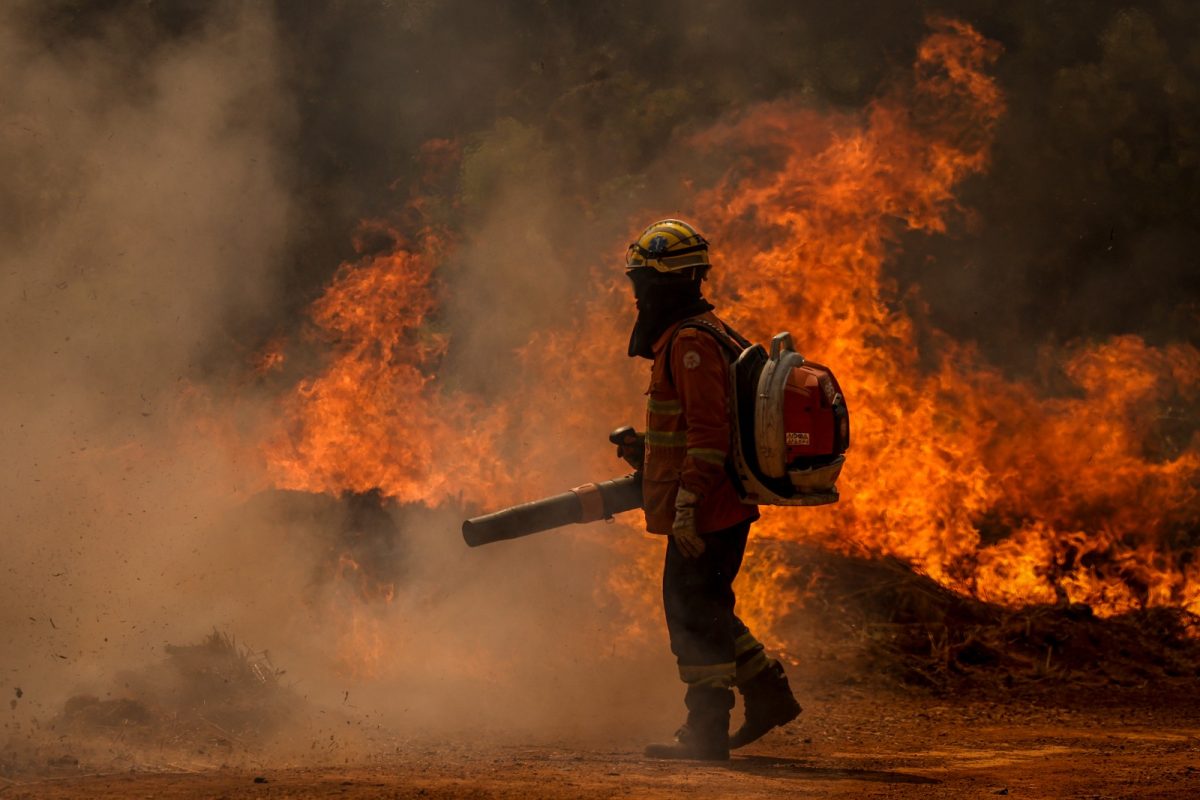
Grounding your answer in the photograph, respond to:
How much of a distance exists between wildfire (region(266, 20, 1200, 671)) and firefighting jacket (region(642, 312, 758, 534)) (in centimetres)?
276

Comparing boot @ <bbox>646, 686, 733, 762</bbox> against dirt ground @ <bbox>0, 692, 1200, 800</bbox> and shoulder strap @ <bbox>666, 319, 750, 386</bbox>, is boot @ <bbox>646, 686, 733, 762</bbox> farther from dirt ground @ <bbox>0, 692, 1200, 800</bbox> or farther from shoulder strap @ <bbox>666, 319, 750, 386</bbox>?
shoulder strap @ <bbox>666, 319, 750, 386</bbox>

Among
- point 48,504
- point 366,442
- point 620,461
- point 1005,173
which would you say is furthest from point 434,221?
point 1005,173

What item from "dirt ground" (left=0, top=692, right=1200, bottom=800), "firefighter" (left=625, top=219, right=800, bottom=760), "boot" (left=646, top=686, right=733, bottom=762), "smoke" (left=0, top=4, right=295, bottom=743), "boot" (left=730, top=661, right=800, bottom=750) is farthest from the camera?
"smoke" (left=0, top=4, right=295, bottom=743)

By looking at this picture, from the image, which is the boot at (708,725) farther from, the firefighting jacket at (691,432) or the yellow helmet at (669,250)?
the yellow helmet at (669,250)

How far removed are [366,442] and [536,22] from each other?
5288 millimetres

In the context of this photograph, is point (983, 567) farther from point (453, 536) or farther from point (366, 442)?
point (366, 442)

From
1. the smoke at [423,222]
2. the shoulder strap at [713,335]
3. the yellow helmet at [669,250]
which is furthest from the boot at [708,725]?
the yellow helmet at [669,250]

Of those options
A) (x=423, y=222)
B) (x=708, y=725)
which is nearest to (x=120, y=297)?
(x=423, y=222)

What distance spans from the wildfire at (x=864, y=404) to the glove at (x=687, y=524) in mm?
2901

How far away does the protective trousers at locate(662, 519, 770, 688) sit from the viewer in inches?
249

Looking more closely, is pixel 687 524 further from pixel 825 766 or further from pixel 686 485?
pixel 825 766

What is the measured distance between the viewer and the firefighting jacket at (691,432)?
19.9ft

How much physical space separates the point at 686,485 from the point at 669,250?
115cm

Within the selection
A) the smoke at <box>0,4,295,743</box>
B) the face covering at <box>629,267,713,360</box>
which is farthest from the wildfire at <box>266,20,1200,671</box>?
the face covering at <box>629,267,713,360</box>
